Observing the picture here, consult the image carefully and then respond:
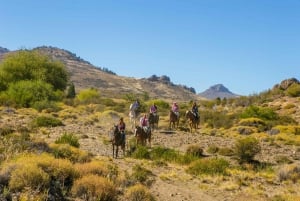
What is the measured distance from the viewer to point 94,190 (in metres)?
13.8

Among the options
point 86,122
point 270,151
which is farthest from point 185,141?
point 86,122

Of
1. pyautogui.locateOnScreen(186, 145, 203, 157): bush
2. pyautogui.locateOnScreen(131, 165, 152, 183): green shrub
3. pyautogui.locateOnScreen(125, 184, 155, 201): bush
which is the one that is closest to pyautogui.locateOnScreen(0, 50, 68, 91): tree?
pyautogui.locateOnScreen(186, 145, 203, 157): bush

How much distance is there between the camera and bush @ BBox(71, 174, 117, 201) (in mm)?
13656

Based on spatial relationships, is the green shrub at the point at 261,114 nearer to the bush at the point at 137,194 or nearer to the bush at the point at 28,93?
the bush at the point at 28,93

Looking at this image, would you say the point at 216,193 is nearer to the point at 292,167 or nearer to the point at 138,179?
the point at 138,179

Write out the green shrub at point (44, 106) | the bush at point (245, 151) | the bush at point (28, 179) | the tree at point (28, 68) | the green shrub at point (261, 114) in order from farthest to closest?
the tree at point (28, 68)
the green shrub at point (261, 114)
the green shrub at point (44, 106)
the bush at point (245, 151)
the bush at point (28, 179)

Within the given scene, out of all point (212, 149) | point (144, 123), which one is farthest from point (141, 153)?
point (212, 149)

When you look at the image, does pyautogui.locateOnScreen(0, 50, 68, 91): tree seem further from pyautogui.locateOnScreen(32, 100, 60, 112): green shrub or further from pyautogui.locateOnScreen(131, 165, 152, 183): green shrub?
pyautogui.locateOnScreen(131, 165, 152, 183): green shrub

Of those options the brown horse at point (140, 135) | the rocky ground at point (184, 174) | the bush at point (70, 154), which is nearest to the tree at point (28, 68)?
the rocky ground at point (184, 174)

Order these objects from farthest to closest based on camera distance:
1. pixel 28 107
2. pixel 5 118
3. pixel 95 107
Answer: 1. pixel 95 107
2. pixel 28 107
3. pixel 5 118

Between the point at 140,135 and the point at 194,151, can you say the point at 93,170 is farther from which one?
the point at 140,135

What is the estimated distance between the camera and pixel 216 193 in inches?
706

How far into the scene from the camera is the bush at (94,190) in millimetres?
13656

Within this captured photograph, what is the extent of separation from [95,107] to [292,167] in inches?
1580
